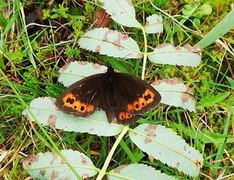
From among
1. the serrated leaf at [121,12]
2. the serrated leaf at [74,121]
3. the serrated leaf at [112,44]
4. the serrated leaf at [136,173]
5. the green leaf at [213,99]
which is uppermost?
the serrated leaf at [121,12]

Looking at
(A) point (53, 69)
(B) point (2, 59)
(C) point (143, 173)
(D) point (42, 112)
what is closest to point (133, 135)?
(C) point (143, 173)

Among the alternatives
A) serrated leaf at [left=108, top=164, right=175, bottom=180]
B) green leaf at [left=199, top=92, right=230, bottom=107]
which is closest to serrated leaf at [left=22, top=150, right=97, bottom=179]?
serrated leaf at [left=108, top=164, right=175, bottom=180]

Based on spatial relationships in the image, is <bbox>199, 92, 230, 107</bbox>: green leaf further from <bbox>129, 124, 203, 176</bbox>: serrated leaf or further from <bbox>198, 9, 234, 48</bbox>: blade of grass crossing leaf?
<bbox>129, 124, 203, 176</bbox>: serrated leaf

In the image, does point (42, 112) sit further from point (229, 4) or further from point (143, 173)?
point (229, 4)

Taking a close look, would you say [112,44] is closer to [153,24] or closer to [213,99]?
[153,24]

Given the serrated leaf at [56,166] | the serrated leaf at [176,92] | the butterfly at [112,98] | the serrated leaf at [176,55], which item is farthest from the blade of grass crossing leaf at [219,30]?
the serrated leaf at [56,166]

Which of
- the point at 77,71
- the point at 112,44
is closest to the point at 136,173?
the point at 77,71

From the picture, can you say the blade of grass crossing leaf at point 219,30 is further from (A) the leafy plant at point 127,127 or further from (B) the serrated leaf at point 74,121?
(B) the serrated leaf at point 74,121
